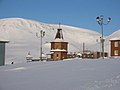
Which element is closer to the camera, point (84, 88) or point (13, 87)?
point (84, 88)

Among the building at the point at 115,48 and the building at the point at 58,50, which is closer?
the building at the point at 58,50

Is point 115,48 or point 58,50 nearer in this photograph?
point 58,50

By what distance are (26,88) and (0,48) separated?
73.5 ft

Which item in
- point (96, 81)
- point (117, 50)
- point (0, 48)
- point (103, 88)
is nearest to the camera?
point (103, 88)

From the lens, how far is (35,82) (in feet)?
43.6

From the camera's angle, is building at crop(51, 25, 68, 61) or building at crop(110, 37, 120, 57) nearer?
building at crop(51, 25, 68, 61)

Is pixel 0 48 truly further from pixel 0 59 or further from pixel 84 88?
pixel 84 88

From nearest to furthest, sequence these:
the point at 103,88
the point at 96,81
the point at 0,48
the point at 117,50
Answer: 1. the point at 103,88
2. the point at 96,81
3. the point at 0,48
4. the point at 117,50

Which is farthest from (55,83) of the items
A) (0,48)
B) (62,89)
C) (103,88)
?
(0,48)

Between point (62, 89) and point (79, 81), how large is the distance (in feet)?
5.25

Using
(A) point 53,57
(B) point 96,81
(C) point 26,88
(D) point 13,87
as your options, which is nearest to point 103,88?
(B) point 96,81

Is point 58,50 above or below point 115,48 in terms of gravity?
below

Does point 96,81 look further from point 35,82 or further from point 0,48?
point 0,48

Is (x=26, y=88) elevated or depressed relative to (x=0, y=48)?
depressed
